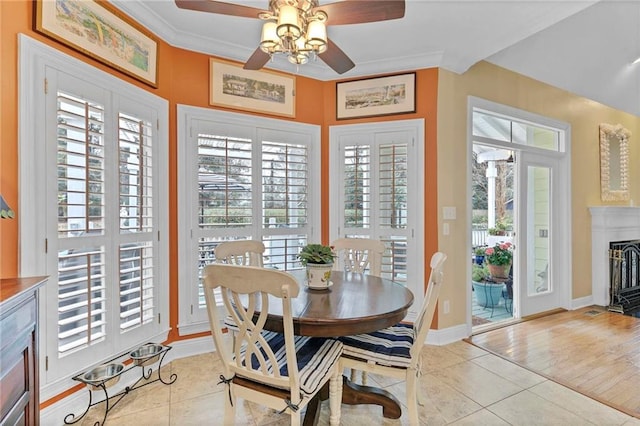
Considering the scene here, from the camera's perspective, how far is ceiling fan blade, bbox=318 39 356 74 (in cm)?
190

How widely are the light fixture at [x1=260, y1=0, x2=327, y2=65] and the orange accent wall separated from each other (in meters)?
1.29

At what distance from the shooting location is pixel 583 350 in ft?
9.70

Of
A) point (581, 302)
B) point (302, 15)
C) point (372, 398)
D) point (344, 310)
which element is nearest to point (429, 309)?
point (344, 310)

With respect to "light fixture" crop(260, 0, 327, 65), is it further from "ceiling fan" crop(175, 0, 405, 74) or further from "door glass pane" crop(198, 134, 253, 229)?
"door glass pane" crop(198, 134, 253, 229)

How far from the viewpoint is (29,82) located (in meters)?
1.72

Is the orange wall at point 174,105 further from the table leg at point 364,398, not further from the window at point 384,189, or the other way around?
the table leg at point 364,398

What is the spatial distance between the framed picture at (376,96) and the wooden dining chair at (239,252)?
1.67 metres

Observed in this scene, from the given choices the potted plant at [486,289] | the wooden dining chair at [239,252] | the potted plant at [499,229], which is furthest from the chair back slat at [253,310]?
the potted plant at [499,229]

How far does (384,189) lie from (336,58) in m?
1.54

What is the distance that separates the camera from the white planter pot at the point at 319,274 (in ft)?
6.61

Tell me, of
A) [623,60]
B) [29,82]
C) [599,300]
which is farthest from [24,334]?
[623,60]

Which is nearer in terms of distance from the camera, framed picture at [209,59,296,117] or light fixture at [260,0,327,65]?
light fixture at [260,0,327,65]

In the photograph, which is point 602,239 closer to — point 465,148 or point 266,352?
point 465,148

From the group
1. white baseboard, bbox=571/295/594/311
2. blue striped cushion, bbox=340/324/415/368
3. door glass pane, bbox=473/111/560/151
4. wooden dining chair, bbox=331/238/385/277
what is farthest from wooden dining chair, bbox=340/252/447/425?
white baseboard, bbox=571/295/594/311
